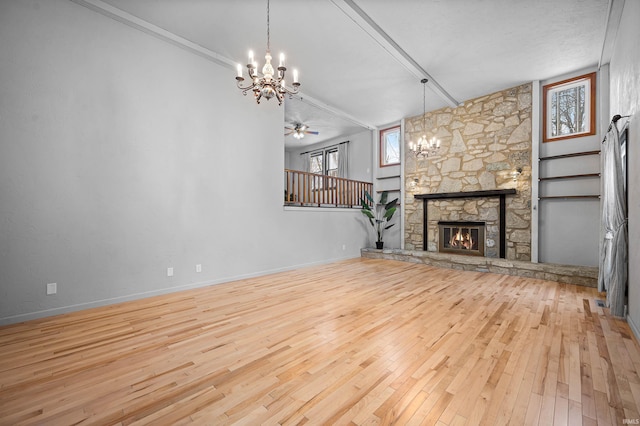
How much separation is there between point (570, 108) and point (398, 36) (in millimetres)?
3887

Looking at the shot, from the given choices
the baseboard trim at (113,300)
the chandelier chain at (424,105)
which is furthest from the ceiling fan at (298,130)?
the baseboard trim at (113,300)

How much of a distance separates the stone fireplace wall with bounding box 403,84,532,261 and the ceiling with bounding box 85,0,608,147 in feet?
1.89

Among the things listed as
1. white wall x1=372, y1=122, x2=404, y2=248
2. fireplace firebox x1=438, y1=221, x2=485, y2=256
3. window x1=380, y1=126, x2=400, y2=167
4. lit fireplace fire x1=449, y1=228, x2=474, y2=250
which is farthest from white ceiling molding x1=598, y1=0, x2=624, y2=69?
window x1=380, y1=126, x2=400, y2=167

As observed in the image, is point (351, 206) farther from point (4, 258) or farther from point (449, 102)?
point (4, 258)

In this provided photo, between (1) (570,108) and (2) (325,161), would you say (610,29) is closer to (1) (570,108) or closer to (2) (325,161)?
(1) (570,108)

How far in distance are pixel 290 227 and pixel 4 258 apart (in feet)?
13.2

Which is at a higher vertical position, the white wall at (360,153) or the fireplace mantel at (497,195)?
the white wall at (360,153)

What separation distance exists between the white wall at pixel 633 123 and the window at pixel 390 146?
16.0 feet

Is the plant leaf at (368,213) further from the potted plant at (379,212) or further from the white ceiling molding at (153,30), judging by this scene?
the white ceiling molding at (153,30)

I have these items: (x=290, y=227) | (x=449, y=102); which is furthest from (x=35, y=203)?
(x=449, y=102)

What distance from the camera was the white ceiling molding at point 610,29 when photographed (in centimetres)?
328

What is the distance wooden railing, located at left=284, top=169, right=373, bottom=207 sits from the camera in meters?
6.06

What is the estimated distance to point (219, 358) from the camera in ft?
7.18

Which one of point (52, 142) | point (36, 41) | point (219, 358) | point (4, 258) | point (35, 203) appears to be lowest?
point (219, 358)
